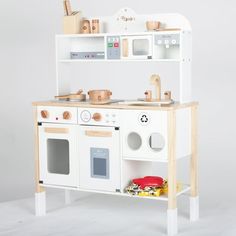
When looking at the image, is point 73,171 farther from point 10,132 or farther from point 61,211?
point 10,132

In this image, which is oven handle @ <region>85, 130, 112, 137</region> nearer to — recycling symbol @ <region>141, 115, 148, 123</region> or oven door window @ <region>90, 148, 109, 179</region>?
oven door window @ <region>90, 148, 109, 179</region>

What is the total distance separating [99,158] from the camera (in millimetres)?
5863

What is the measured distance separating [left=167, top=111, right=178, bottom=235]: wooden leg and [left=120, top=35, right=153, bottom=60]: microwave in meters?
0.71

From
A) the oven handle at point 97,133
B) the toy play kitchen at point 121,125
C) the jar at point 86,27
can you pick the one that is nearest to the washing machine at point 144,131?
the toy play kitchen at point 121,125

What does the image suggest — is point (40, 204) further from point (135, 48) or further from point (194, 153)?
point (135, 48)

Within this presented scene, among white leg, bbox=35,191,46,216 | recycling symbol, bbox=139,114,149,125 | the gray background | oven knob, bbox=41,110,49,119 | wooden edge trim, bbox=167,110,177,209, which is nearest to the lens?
wooden edge trim, bbox=167,110,177,209

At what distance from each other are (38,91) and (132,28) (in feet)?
10.1

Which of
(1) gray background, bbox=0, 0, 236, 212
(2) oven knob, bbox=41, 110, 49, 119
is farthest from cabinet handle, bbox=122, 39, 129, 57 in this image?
(1) gray background, bbox=0, 0, 236, 212

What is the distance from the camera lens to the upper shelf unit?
19.2ft

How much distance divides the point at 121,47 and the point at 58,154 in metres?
1.07

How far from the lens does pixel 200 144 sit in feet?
27.7

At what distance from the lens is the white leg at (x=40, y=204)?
6.20 meters

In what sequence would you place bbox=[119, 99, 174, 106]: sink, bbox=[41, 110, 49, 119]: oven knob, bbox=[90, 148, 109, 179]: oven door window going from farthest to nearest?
bbox=[41, 110, 49, 119]: oven knob < bbox=[90, 148, 109, 179]: oven door window < bbox=[119, 99, 174, 106]: sink

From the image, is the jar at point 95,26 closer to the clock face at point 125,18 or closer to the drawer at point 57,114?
the clock face at point 125,18
